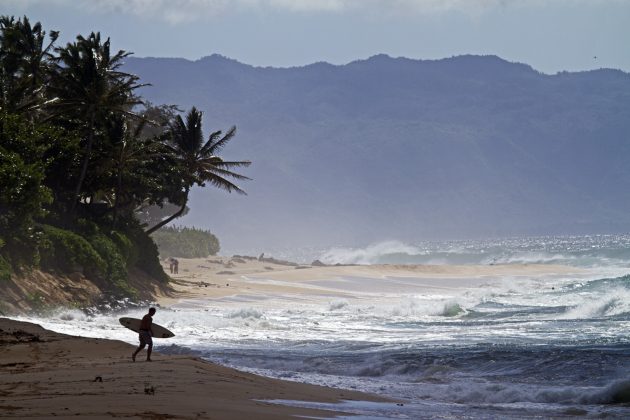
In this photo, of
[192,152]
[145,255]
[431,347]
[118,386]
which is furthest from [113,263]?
[118,386]

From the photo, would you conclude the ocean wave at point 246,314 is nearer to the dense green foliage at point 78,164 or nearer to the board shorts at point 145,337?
the dense green foliage at point 78,164

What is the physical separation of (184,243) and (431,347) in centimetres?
5689

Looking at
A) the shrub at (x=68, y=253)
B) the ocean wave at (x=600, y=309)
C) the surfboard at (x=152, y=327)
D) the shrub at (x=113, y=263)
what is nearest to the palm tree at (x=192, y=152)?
the shrub at (x=113, y=263)

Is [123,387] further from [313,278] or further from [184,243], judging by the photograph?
[184,243]

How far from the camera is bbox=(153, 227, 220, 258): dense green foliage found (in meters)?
73.5

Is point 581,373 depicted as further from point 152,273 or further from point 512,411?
point 152,273

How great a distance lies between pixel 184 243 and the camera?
75000mm

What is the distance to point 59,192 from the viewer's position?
34.7 metres

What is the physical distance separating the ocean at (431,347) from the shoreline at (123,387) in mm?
1159

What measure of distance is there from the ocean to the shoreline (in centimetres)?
116

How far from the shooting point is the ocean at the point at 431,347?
44.9 feet

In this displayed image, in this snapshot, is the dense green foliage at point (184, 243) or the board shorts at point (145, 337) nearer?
the board shorts at point (145, 337)

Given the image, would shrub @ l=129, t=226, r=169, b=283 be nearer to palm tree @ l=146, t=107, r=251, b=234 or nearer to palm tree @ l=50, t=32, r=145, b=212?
palm tree @ l=146, t=107, r=251, b=234

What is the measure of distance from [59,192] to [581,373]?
77.2 ft
